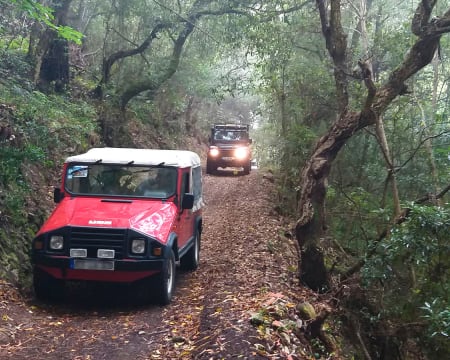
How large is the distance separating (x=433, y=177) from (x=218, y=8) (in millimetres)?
9879

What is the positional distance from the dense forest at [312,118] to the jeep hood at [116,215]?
1.28 m

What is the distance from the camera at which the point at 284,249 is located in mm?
12148

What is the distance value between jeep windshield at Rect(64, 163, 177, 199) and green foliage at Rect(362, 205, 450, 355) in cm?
342

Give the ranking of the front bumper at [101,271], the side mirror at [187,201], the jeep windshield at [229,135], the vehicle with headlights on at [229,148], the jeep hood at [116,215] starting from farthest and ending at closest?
1. the jeep windshield at [229,135]
2. the vehicle with headlights on at [229,148]
3. the side mirror at [187,201]
4. the jeep hood at [116,215]
5. the front bumper at [101,271]

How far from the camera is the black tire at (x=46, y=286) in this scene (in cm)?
713

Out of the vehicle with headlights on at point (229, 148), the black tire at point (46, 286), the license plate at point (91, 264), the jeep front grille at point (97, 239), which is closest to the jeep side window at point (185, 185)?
the jeep front grille at point (97, 239)

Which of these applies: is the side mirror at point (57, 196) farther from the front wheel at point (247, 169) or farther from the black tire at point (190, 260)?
the front wheel at point (247, 169)

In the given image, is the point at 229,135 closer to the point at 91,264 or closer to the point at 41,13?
the point at 41,13

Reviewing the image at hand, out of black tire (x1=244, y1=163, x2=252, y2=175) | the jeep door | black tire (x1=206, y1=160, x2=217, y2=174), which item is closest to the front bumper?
the jeep door

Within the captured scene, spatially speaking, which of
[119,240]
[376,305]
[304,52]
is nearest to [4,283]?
[119,240]

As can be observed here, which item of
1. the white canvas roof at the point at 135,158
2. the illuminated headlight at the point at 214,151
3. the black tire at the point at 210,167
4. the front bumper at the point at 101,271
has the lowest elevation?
the black tire at the point at 210,167

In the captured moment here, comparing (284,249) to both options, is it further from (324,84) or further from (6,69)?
(6,69)

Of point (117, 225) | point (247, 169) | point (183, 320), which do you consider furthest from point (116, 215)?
point (247, 169)

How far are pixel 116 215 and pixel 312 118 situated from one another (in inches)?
482
